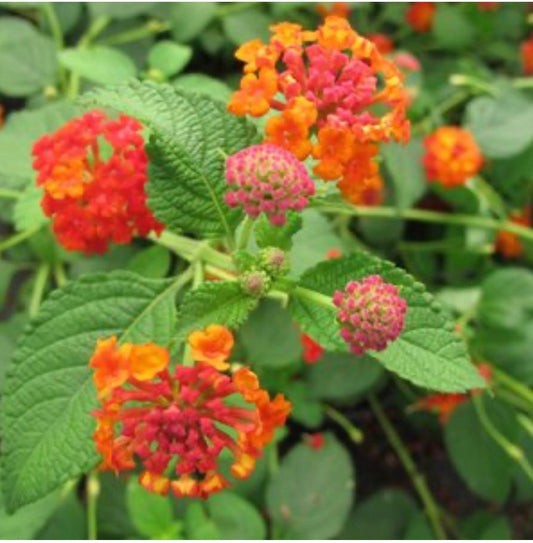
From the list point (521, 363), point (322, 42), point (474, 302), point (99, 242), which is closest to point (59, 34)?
point (99, 242)

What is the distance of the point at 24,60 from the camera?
163cm

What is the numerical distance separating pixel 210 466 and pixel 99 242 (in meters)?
0.40

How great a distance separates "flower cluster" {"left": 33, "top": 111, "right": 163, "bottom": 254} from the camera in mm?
1101

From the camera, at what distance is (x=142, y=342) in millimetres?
1078

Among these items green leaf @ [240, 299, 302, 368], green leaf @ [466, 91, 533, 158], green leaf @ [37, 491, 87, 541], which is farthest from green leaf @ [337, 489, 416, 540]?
green leaf @ [466, 91, 533, 158]

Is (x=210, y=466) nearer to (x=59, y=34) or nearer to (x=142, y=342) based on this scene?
(x=142, y=342)

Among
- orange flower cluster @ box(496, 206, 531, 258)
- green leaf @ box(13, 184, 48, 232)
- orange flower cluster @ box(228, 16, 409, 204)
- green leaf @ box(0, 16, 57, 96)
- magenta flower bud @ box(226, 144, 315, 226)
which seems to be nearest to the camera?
magenta flower bud @ box(226, 144, 315, 226)

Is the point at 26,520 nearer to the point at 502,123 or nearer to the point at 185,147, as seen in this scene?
the point at 185,147

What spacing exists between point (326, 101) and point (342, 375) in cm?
76

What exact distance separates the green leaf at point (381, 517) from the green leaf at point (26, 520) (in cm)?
60

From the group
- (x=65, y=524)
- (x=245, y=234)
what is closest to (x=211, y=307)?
(x=245, y=234)

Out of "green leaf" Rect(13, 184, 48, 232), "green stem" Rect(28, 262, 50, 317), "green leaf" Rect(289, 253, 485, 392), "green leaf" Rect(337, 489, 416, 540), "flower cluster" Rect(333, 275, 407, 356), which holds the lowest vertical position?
"green leaf" Rect(337, 489, 416, 540)

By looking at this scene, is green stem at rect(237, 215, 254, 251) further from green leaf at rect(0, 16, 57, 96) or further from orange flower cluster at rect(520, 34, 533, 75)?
orange flower cluster at rect(520, 34, 533, 75)

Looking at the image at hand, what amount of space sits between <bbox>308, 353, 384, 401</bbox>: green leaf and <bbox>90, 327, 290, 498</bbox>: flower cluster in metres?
0.71
